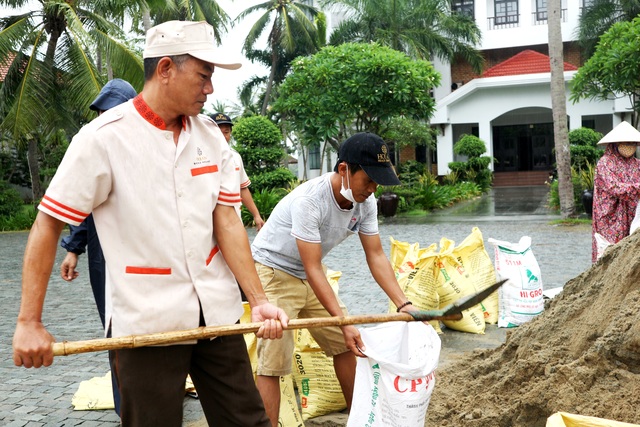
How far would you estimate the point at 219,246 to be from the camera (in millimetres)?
2541

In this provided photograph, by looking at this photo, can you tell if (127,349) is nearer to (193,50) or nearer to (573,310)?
(193,50)

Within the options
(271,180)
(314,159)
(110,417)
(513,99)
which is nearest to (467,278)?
(110,417)

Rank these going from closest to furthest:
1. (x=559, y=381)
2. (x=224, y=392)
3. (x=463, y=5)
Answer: (x=224, y=392), (x=559, y=381), (x=463, y=5)

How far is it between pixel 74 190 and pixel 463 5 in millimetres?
34250

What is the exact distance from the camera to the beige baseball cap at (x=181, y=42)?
2.29m

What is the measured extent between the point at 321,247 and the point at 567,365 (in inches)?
49.5

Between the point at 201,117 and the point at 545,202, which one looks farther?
the point at 545,202

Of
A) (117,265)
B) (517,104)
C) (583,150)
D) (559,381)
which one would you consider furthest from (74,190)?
(517,104)

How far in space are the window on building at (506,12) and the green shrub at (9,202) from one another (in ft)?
75.9

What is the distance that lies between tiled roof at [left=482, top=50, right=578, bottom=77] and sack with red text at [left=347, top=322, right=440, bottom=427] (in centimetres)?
2723

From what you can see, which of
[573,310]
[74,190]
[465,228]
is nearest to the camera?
[74,190]

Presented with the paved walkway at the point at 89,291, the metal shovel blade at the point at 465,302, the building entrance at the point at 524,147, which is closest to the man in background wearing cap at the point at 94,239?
the paved walkway at the point at 89,291

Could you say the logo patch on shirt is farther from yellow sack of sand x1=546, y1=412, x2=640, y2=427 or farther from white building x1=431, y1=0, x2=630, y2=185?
white building x1=431, y1=0, x2=630, y2=185

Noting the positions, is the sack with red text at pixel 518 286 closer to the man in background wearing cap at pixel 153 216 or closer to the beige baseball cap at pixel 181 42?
the man in background wearing cap at pixel 153 216
